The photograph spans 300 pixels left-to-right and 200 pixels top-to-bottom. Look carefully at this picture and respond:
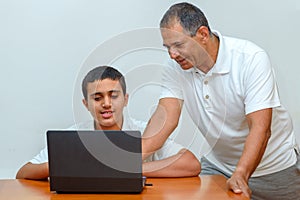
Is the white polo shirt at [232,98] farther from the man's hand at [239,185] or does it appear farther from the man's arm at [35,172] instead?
the man's arm at [35,172]

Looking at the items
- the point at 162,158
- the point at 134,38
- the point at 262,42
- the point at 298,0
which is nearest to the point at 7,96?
the point at 134,38

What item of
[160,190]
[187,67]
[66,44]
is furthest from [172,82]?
[66,44]

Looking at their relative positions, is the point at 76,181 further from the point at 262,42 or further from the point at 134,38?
the point at 262,42

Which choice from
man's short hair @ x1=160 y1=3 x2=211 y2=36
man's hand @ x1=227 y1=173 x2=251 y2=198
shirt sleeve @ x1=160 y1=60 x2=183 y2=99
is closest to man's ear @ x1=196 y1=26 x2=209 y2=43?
man's short hair @ x1=160 y1=3 x2=211 y2=36

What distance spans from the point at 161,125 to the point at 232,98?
0.28 metres

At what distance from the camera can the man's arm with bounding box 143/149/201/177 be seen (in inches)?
61.6

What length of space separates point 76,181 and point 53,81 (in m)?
1.01

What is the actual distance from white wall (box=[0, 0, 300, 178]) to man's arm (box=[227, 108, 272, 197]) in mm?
686

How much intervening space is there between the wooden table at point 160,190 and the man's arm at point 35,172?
0.02 m

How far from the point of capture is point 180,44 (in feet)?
5.50

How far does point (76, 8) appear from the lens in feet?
7.48

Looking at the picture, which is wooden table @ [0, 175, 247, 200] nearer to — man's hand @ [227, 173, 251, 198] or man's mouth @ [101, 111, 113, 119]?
man's hand @ [227, 173, 251, 198]

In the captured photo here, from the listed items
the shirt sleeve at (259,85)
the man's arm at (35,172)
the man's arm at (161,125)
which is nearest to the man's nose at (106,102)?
the man's arm at (161,125)

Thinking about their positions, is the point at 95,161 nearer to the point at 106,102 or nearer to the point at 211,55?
the point at 106,102
